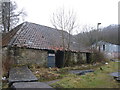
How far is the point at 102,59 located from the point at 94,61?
2.41 m

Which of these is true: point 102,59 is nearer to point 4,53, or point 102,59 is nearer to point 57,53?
point 57,53

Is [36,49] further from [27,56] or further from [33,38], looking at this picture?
[33,38]

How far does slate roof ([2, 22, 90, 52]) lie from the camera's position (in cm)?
1195

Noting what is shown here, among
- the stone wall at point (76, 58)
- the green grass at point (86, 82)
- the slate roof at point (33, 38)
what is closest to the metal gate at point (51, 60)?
the slate roof at point (33, 38)

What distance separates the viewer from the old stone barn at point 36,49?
11.2 metres

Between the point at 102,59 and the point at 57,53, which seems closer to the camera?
the point at 57,53

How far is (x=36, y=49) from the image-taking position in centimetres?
1218

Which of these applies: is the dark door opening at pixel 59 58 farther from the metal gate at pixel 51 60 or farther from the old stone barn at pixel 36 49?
the metal gate at pixel 51 60

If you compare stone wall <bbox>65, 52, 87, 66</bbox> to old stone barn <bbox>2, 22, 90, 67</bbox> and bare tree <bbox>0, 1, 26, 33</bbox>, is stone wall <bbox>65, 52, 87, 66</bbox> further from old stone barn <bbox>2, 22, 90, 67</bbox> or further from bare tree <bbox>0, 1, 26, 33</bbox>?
bare tree <bbox>0, 1, 26, 33</bbox>

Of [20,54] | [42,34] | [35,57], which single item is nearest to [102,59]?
[42,34]

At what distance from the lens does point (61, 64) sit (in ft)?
46.5

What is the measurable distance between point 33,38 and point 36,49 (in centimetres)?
168

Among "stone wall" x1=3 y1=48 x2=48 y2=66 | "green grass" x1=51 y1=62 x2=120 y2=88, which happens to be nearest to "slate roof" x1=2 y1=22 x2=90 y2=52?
"stone wall" x1=3 y1=48 x2=48 y2=66

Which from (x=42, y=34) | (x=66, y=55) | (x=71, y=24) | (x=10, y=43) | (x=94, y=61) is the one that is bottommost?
(x=94, y=61)
